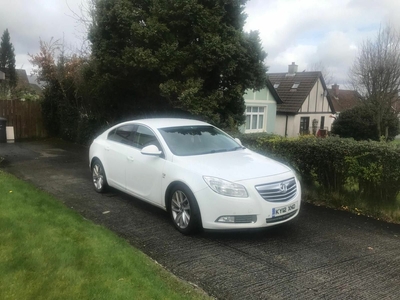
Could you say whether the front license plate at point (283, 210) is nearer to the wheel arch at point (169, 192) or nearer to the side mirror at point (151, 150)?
the wheel arch at point (169, 192)

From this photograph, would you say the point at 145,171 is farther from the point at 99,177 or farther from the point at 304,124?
the point at 304,124

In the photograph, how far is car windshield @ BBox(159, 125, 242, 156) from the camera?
20.0 ft

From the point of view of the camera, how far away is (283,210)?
514 centimetres

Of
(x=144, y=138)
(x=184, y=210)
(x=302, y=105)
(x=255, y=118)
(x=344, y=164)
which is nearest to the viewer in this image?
(x=184, y=210)

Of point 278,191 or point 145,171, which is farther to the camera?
point 145,171

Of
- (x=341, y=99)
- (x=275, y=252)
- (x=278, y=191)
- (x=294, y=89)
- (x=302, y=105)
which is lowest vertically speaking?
(x=275, y=252)

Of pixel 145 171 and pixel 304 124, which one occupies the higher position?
pixel 145 171

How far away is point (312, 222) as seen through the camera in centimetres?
610

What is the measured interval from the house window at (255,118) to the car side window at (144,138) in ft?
59.8

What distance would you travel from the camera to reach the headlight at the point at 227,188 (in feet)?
16.2

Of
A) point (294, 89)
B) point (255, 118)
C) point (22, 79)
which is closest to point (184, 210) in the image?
point (255, 118)

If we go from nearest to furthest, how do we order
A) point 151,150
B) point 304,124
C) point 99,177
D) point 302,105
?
point 151,150 → point 99,177 → point 302,105 → point 304,124

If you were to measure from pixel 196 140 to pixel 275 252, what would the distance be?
7.97ft

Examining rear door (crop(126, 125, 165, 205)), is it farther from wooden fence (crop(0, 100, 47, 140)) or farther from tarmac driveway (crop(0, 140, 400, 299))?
wooden fence (crop(0, 100, 47, 140))
